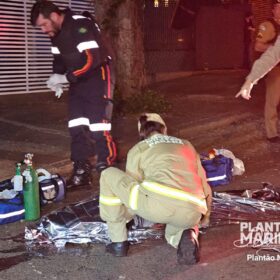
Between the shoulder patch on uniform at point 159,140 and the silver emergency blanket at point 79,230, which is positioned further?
the silver emergency blanket at point 79,230

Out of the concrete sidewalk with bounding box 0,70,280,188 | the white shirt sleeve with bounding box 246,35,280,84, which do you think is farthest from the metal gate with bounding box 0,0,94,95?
the white shirt sleeve with bounding box 246,35,280,84

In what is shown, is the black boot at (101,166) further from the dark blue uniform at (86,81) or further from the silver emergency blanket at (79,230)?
the silver emergency blanket at (79,230)

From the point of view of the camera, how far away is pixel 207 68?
18219 mm

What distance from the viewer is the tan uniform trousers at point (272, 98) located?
7809mm

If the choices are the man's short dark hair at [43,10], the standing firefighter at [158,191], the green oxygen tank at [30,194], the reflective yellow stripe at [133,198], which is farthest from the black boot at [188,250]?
the man's short dark hair at [43,10]

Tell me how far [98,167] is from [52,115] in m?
3.78

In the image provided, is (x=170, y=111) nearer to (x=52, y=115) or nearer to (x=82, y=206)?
(x=52, y=115)

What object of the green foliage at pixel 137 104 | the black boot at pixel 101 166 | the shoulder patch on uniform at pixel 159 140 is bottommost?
the black boot at pixel 101 166

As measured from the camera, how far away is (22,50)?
12.0 m

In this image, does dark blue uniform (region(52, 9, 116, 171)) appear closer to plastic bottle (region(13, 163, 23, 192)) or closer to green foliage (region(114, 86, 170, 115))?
plastic bottle (region(13, 163, 23, 192))

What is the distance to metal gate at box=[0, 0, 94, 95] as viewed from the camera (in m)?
11.5

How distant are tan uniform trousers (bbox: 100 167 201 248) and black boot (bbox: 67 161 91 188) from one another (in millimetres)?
1752

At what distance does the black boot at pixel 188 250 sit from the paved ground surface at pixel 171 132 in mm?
62

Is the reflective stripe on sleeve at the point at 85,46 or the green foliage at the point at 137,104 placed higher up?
the reflective stripe on sleeve at the point at 85,46
